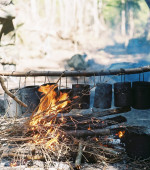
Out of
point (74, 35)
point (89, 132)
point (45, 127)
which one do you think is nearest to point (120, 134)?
point (89, 132)

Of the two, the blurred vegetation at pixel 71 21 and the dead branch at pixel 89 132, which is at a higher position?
the blurred vegetation at pixel 71 21

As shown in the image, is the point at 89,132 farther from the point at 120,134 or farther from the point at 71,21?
the point at 71,21

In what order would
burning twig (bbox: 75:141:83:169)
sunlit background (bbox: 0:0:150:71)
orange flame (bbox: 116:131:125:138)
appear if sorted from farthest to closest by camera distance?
sunlit background (bbox: 0:0:150:71), orange flame (bbox: 116:131:125:138), burning twig (bbox: 75:141:83:169)

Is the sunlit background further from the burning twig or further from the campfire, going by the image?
the burning twig

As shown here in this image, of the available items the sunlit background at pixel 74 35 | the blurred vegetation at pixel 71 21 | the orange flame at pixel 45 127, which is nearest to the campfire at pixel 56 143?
the orange flame at pixel 45 127

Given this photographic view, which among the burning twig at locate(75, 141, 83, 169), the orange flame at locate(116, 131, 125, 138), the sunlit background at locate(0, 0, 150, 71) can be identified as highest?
the sunlit background at locate(0, 0, 150, 71)

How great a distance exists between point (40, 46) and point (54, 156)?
1548 centimetres

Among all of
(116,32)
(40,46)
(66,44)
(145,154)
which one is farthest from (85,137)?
(116,32)

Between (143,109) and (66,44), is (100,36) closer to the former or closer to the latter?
(66,44)

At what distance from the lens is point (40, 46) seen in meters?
18.2

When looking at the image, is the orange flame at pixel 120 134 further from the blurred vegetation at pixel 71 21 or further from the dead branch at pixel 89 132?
the blurred vegetation at pixel 71 21

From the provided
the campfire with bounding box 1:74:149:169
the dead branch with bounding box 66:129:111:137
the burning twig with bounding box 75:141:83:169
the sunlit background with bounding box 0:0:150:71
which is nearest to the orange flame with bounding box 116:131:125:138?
the campfire with bounding box 1:74:149:169

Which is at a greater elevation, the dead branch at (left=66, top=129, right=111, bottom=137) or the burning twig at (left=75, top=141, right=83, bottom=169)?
the dead branch at (left=66, top=129, right=111, bottom=137)

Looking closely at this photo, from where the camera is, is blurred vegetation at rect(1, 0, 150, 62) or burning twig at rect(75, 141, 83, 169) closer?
burning twig at rect(75, 141, 83, 169)
